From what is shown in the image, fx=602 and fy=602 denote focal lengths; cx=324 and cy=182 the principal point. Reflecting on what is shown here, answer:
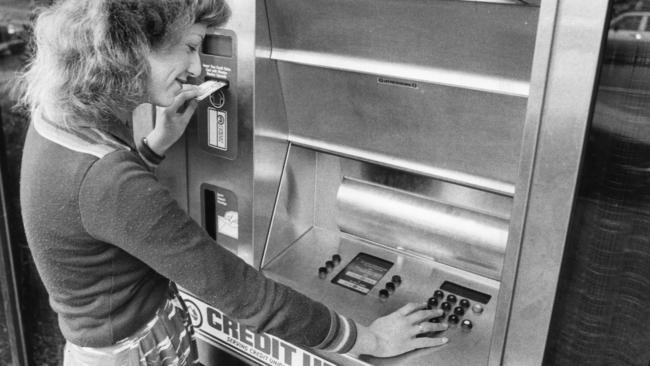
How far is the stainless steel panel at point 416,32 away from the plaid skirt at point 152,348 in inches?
33.4

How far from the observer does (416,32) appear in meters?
1.52

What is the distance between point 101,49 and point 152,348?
820 millimetres

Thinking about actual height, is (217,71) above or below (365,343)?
above

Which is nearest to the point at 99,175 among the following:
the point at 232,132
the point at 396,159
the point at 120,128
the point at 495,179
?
the point at 120,128

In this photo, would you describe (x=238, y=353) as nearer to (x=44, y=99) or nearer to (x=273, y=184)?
(x=273, y=184)

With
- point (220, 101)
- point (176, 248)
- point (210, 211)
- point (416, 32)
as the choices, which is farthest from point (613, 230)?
point (210, 211)

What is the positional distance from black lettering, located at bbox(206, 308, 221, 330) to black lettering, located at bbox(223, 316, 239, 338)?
31 mm

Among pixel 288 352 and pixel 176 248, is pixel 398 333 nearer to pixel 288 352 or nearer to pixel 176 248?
pixel 288 352

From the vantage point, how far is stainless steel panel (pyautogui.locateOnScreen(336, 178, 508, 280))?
177cm

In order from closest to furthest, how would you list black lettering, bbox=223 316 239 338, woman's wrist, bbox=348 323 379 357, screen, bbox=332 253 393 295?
woman's wrist, bbox=348 323 379 357
screen, bbox=332 253 393 295
black lettering, bbox=223 316 239 338

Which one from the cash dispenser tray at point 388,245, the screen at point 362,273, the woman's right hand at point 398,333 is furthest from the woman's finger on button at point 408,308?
the screen at point 362,273

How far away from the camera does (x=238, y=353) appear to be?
2.04 m

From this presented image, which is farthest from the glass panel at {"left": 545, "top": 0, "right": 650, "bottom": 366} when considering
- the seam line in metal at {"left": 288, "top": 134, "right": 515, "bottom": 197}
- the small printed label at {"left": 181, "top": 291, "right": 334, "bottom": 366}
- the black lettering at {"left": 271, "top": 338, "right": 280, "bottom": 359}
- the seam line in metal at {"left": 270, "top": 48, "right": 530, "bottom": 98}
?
the black lettering at {"left": 271, "top": 338, "right": 280, "bottom": 359}

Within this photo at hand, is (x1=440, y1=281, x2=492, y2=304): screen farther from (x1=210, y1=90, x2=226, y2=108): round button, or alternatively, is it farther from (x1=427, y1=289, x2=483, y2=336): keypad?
(x1=210, y1=90, x2=226, y2=108): round button
